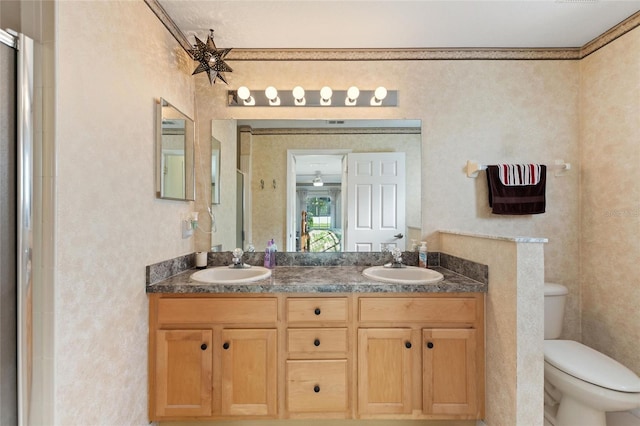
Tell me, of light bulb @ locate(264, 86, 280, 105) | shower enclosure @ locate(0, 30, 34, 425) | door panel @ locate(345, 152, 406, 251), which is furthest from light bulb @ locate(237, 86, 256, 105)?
shower enclosure @ locate(0, 30, 34, 425)

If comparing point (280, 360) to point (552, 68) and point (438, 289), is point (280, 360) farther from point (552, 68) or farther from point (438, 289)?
point (552, 68)

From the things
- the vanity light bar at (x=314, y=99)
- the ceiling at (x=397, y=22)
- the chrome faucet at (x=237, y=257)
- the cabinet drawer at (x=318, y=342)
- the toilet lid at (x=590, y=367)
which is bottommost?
the toilet lid at (x=590, y=367)

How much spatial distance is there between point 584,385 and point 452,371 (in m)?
0.59

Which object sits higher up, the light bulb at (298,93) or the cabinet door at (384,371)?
the light bulb at (298,93)

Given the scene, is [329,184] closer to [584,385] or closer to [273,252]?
[273,252]

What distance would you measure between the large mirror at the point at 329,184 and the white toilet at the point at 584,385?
1.00 m

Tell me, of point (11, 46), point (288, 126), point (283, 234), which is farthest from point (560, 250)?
point (11, 46)

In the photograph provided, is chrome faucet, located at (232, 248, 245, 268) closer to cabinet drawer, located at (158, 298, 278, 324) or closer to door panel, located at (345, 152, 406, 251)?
cabinet drawer, located at (158, 298, 278, 324)

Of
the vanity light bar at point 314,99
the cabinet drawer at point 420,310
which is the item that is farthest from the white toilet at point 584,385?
the vanity light bar at point 314,99

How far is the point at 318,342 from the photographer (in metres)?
1.53

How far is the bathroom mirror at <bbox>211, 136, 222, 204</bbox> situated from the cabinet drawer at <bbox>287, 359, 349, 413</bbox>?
119cm

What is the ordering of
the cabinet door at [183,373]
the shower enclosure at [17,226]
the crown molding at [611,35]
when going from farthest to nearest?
the crown molding at [611,35]
the cabinet door at [183,373]
the shower enclosure at [17,226]

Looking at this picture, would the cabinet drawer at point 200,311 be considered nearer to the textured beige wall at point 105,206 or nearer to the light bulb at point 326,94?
the textured beige wall at point 105,206

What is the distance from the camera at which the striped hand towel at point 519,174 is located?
1951 millimetres
